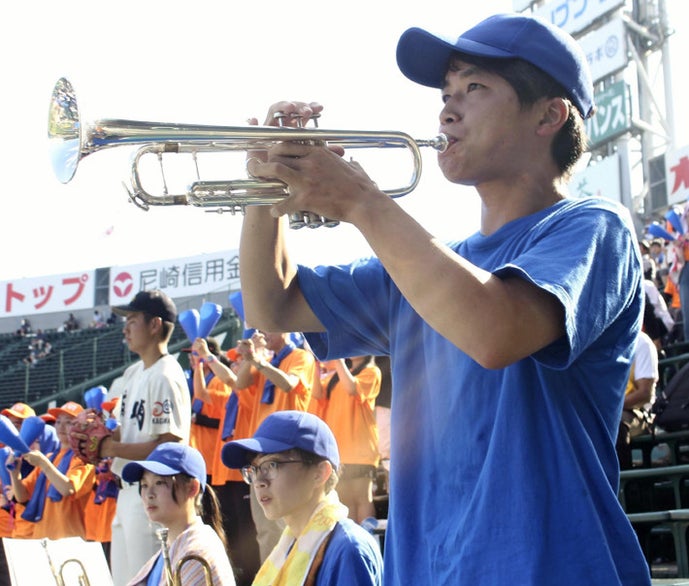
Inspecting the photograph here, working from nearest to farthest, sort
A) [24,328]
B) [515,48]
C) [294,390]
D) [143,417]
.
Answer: [515,48]
[143,417]
[294,390]
[24,328]

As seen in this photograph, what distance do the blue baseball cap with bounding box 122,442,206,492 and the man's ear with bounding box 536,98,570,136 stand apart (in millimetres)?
2901

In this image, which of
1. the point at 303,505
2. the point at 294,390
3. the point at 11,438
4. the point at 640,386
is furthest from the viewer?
the point at 11,438

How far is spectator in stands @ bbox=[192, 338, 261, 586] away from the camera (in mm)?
6129

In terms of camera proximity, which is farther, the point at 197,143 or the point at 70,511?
the point at 70,511

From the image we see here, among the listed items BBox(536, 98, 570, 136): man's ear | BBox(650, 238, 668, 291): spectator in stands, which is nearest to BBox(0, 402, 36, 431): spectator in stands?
BBox(536, 98, 570, 136): man's ear

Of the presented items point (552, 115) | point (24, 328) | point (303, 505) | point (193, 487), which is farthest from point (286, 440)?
point (24, 328)

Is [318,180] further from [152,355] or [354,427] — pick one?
[354,427]

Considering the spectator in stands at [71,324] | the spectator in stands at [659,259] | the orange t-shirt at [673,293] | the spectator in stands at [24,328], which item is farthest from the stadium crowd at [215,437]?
the spectator in stands at [24,328]

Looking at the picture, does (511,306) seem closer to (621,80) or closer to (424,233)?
(424,233)

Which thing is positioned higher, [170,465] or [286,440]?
[286,440]

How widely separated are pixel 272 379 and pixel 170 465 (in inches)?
59.1

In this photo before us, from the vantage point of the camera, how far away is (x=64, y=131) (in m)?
2.39

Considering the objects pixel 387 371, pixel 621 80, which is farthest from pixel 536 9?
pixel 387 371

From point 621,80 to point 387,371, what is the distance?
880 inches
